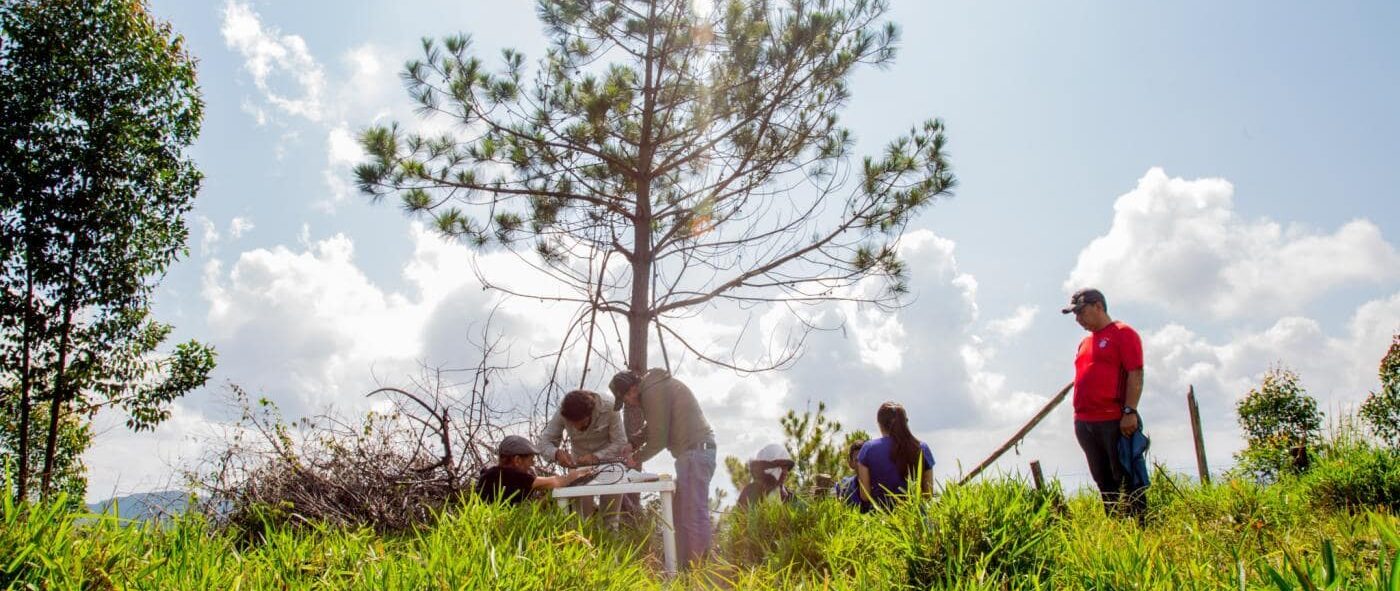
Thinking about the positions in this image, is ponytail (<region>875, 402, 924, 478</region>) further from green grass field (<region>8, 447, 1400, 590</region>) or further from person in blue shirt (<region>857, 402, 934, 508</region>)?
green grass field (<region>8, 447, 1400, 590</region>)

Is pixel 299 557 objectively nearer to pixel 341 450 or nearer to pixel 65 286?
pixel 341 450

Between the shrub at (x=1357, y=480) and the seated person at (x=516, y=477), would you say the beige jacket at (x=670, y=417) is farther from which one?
the shrub at (x=1357, y=480)

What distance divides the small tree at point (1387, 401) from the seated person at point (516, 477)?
12.7 meters

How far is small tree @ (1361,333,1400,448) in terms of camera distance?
1264 cm

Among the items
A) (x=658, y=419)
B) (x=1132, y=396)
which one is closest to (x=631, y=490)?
(x=658, y=419)

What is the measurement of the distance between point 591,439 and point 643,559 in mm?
2407

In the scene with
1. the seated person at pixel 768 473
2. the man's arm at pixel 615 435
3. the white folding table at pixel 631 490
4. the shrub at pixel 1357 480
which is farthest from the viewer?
the seated person at pixel 768 473

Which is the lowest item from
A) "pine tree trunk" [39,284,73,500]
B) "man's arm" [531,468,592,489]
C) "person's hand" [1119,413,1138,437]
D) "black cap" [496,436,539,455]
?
"man's arm" [531,468,592,489]

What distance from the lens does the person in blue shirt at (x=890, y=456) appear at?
5.06 metres

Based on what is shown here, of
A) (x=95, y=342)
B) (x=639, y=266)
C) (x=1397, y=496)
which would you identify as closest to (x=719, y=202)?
(x=639, y=266)

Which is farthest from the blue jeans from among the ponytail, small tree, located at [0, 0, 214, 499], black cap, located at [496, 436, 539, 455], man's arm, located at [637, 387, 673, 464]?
small tree, located at [0, 0, 214, 499]

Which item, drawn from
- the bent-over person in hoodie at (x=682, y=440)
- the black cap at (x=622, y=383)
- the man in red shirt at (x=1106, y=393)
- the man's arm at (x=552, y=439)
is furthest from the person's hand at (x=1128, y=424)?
the man's arm at (x=552, y=439)

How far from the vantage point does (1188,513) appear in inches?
197

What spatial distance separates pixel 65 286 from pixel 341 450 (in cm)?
696
